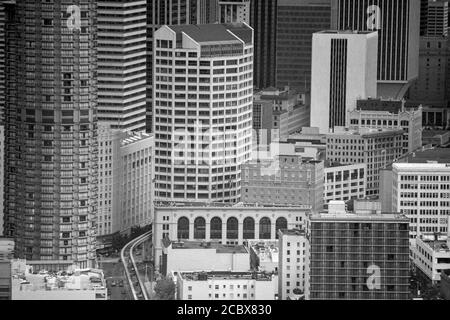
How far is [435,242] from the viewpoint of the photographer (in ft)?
30.1

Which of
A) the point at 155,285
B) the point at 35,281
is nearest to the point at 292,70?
the point at 155,285

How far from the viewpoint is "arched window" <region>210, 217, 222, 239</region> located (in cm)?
1038

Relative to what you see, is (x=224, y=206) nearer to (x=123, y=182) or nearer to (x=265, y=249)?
(x=123, y=182)

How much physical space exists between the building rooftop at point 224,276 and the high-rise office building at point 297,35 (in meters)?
7.07

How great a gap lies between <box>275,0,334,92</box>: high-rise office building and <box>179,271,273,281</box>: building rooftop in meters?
7.07

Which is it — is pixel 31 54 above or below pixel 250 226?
above

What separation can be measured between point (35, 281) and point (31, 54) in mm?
3545

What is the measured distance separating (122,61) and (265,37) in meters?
2.02

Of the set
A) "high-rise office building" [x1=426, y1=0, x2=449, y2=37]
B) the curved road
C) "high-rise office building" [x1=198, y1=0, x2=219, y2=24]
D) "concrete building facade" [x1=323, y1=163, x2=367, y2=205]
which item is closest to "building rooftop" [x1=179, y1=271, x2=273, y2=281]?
the curved road

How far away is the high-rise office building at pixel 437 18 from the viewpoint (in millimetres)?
15227

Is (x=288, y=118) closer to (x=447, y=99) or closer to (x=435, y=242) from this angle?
(x=447, y=99)

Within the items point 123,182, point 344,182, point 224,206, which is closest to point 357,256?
point 224,206
